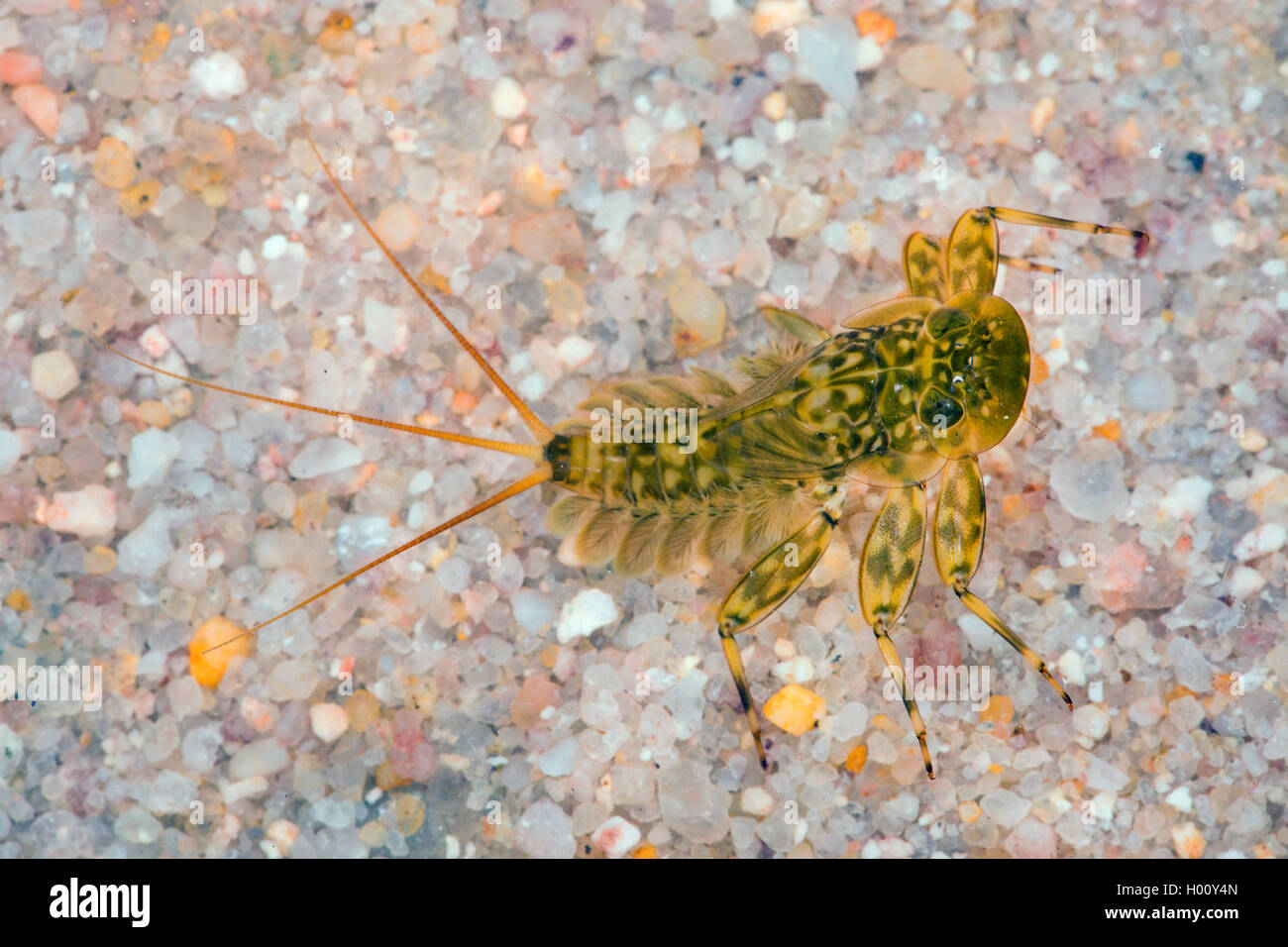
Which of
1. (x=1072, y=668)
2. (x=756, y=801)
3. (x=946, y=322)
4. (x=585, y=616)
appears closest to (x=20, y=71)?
(x=585, y=616)

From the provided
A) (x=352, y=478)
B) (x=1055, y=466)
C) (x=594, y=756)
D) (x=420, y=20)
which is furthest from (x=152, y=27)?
(x=1055, y=466)

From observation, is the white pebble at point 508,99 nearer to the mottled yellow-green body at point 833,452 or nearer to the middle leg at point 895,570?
the mottled yellow-green body at point 833,452

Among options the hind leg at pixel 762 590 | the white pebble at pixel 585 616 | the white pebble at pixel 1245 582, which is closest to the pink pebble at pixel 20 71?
the white pebble at pixel 585 616

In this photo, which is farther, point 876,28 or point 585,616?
point 876,28

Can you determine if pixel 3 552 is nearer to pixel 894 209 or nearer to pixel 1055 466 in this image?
pixel 894 209

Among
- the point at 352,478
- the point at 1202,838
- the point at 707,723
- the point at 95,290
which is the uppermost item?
the point at 95,290

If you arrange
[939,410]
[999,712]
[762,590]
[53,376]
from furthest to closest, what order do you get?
[53,376] → [999,712] → [762,590] → [939,410]

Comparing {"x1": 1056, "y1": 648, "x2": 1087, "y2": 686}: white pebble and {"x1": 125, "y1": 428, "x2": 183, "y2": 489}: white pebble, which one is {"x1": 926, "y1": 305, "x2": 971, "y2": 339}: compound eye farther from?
{"x1": 125, "y1": 428, "x2": 183, "y2": 489}: white pebble

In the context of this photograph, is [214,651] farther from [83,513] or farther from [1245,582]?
[1245,582]
